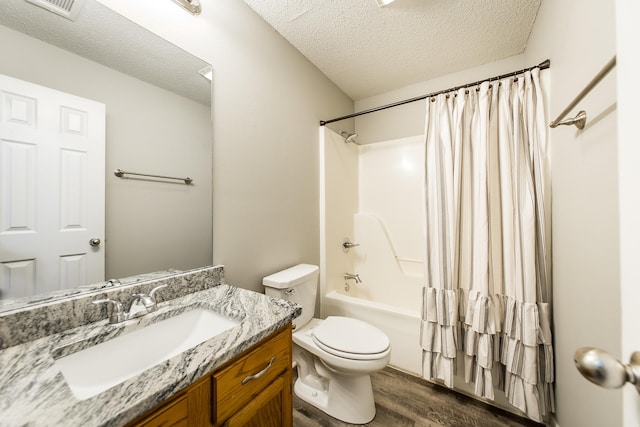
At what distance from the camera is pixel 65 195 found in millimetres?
802

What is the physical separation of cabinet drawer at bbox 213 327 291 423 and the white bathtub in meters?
1.06

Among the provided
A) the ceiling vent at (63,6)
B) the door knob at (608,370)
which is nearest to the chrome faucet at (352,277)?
the door knob at (608,370)

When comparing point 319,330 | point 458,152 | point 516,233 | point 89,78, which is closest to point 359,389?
point 319,330

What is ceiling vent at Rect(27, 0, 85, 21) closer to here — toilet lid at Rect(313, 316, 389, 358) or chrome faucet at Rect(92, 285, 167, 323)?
chrome faucet at Rect(92, 285, 167, 323)

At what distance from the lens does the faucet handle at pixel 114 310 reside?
2.71 feet

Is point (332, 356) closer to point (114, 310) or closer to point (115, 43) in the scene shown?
point (114, 310)

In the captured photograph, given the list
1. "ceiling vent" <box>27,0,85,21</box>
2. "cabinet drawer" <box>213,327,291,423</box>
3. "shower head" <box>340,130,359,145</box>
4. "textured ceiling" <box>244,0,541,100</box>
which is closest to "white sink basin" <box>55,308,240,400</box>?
"cabinet drawer" <box>213,327,291,423</box>

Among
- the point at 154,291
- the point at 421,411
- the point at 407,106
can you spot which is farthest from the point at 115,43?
the point at 421,411

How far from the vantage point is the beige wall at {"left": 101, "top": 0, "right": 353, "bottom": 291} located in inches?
48.6

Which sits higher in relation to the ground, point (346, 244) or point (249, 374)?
point (346, 244)

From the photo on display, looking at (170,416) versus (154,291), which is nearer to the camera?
(170,416)

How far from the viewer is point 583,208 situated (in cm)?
92

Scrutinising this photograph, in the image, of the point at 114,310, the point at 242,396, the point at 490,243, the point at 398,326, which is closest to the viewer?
the point at 242,396

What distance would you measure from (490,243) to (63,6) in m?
2.18
